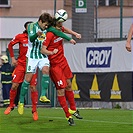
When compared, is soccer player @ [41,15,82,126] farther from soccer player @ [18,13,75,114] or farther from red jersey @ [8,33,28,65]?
red jersey @ [8,33,28,65]

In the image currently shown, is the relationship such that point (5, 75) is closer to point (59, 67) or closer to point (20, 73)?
point (20, 73)

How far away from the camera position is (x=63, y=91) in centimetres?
1297

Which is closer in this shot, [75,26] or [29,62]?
[29,62]

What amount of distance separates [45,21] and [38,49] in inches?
32.2

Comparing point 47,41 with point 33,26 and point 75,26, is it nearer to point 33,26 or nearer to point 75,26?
point 33,26

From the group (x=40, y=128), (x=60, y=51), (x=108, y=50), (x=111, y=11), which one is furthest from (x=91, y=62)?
(x=111, y=11)

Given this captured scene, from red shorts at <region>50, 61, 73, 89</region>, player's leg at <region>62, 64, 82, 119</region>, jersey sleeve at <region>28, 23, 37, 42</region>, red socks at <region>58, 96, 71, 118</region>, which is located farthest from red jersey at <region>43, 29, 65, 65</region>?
red socks at <region>58, 96, 71, 118</region>

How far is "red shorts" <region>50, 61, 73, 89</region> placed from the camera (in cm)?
1300

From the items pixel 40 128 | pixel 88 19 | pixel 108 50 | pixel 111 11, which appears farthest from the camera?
pixel 111 11

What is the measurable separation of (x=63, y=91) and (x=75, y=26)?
464 inches

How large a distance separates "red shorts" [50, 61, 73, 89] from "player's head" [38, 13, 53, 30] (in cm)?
84

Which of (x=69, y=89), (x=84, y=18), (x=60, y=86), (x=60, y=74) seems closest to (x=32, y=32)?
(x=60, y=74)

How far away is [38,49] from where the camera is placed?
13633 millimetres

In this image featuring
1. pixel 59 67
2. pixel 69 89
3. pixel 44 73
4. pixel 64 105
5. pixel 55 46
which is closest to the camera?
pixel 64 105
